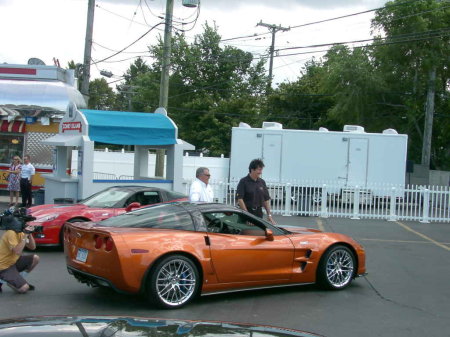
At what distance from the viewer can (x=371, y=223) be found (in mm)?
17609

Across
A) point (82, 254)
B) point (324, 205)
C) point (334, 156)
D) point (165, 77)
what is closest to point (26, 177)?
point (165, 77)

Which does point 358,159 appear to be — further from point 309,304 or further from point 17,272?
point 17,272

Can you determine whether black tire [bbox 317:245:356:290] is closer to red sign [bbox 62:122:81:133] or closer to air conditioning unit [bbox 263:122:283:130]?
red sign [bbox 62:122:81:133]

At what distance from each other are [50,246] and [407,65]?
2368 centimetres

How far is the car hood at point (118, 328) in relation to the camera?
2.49 m

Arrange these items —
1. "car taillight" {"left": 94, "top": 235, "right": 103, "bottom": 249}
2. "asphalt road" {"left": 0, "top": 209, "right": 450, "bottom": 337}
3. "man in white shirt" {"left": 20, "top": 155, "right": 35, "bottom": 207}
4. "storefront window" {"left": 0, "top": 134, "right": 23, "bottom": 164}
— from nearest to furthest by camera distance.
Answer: "asphalt road" {"left": 0, "top": 209, "right": 450, "bottom": 337}, "car taillight" {"left": 94, "top": 235, "right": 103, "bottom": 249}, "man in white shirt" {"left": 20, "top": 155, "right": 35, "bottom": 207}, "storefront window" {"left": 0, "top": 134, "right": 23, "bottom": 164}

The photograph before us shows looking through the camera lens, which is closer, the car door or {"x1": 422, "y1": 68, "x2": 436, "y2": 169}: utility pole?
the car door

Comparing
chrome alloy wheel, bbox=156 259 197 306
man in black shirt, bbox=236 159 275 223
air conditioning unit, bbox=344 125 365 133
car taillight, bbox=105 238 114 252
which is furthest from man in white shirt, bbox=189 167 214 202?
air conditioning unit, bbox=344 125 365 133

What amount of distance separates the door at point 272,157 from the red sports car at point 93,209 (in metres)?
11.1

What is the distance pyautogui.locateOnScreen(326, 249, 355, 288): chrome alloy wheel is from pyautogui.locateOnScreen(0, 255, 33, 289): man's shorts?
4162mm

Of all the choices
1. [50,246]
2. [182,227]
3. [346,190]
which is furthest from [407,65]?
[182,227]

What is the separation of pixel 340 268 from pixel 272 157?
14628 millimetres

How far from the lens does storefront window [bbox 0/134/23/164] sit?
2120 centimetres

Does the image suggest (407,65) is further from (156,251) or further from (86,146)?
(156,251)
